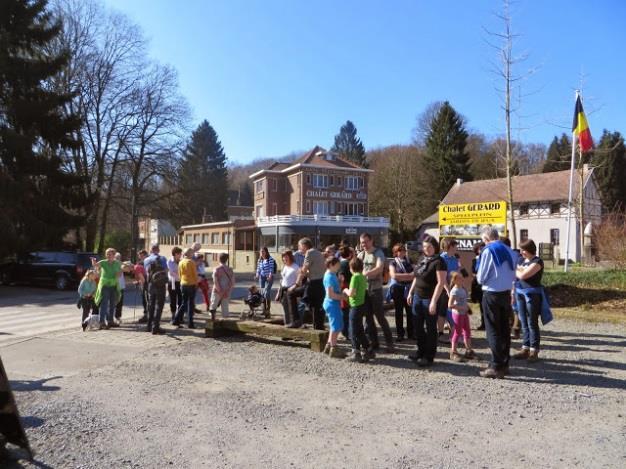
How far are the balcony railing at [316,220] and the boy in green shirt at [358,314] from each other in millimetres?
40357

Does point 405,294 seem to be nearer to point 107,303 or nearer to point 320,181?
point 107,303

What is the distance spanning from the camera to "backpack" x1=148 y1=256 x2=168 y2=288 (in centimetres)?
981

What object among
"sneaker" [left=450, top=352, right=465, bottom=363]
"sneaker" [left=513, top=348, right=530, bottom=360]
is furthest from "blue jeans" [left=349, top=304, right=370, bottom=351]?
"sneaker" [left=513, top=348, right=530, bottom=360]

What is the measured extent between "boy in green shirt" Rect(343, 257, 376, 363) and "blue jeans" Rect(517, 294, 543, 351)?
2.29m

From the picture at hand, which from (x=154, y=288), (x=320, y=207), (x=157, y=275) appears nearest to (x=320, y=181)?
(x=320, y=207)

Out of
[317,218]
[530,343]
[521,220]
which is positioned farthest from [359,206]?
[530,343]

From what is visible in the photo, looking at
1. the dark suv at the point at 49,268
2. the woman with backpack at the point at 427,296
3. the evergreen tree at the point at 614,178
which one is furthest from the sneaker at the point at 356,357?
the evergreen tree at the point at 614,178

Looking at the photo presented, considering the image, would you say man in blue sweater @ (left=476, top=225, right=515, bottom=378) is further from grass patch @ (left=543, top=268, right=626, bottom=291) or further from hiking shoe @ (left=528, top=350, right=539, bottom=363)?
grass patch @ (left=543, top=268, right=626, bottom=291)

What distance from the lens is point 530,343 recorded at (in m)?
7.11

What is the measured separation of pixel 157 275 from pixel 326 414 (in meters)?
5.94

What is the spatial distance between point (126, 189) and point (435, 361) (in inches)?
1161

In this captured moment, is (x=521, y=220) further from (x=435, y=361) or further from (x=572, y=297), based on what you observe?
(x=435, y=361)

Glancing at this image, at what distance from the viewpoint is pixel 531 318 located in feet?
A: 23.2

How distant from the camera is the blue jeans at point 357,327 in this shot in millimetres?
7055
